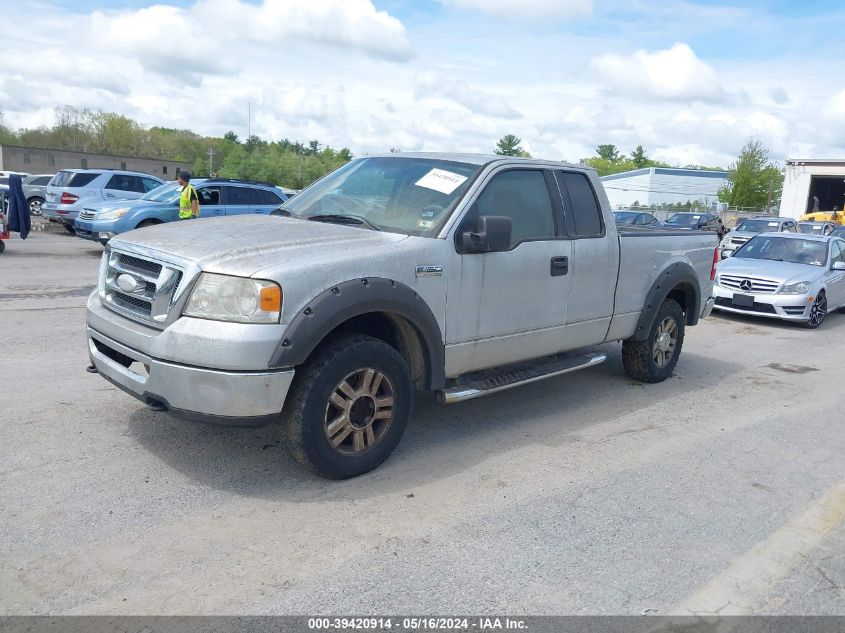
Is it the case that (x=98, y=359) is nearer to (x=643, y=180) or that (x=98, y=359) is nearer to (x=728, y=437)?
(x=728, y=437)

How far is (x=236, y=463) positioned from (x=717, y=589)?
2.79m

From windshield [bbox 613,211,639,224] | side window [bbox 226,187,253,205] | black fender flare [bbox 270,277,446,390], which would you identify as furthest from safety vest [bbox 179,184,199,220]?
windshield [bbox 613,211,639,224]

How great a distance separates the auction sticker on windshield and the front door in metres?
0.19

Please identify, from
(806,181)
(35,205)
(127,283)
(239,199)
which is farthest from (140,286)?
(806,181)

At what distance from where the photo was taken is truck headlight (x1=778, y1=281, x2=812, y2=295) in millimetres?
11164

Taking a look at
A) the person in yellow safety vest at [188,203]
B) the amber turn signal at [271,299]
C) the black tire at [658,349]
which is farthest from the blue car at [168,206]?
the amber turn signal at [271,299]

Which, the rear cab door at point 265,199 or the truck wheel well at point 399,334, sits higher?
the rear cab door at point 265,199

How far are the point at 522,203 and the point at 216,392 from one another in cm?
271

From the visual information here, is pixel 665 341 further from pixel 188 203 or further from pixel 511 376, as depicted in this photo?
pixel 188 203

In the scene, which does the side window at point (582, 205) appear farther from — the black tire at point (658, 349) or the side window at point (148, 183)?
the side window at point (148, 183)

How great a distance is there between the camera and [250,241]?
425cm

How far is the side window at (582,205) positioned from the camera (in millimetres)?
5719

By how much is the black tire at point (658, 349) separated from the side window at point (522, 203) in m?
1.87

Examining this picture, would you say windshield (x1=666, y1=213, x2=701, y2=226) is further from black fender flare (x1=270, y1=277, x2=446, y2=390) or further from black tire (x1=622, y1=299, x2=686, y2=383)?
black fender flare (x1=270, y1=277, x2=446, y2=390)
